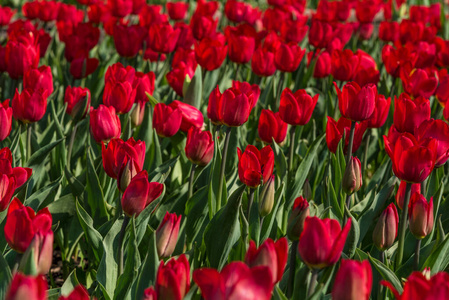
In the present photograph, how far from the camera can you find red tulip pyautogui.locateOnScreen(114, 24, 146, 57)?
328 cm

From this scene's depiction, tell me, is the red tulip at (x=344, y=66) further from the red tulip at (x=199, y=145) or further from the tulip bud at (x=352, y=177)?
the red tulip at (x=199, y=145)

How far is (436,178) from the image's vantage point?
7.47 feet

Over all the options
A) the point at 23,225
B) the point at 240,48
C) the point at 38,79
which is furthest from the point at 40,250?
the point at 240,48

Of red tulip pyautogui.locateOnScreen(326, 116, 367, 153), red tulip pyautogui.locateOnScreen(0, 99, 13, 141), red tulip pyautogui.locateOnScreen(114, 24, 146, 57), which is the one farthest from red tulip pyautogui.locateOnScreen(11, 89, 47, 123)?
red tulip pyautogui.locateOnScreen(114, 24, 146, 57)

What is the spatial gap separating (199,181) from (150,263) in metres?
0.96

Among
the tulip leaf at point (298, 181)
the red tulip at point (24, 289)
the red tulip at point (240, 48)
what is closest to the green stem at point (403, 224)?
the tulip leaf at point (298, 181)

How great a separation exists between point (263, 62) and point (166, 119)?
0.94 metres

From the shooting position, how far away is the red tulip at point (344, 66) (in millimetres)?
2955

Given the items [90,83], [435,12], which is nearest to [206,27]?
[90,83]

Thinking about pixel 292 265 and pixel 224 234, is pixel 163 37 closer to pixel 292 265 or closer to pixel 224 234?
pixel 224 234

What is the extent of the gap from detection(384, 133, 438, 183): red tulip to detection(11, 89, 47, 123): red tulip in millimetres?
1218

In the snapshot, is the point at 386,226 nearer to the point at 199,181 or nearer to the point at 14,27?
the point at 199,181

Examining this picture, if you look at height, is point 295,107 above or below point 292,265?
above

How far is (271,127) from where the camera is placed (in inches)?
90.2
